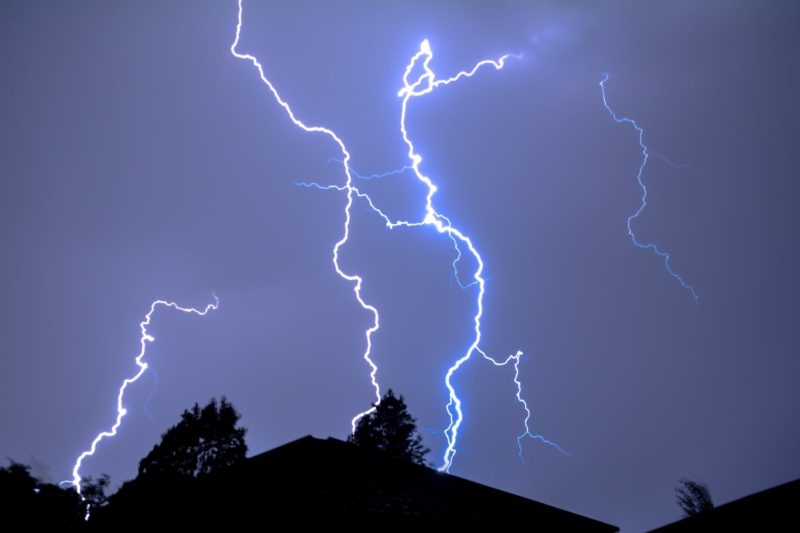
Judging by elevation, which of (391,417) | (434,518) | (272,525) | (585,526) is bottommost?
(272,525)

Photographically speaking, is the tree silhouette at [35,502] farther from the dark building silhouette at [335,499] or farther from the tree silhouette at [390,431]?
the tree silhouette at [390,431]

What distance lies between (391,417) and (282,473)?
1078cm

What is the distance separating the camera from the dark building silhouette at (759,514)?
546 centimetres

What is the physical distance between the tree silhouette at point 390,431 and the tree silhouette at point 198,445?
3.97 metres

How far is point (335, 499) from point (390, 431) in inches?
429

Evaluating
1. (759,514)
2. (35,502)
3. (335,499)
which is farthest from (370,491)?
(35,502)

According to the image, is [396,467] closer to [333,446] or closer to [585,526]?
[333,446]

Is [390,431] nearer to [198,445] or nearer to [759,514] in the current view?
[198,445]

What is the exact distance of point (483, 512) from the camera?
6941 mm

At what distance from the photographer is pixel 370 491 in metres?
6.30

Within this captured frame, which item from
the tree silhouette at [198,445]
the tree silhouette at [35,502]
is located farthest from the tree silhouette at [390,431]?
the tree silhouette at [35,502]

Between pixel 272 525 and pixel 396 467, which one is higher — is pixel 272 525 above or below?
below

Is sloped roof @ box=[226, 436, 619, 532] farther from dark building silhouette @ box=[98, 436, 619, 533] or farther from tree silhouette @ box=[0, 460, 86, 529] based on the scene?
tree silhouette @ box=[0, 460, 86, 529]

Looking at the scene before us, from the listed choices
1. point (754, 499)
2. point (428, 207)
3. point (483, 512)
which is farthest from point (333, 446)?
point (428, 207)
